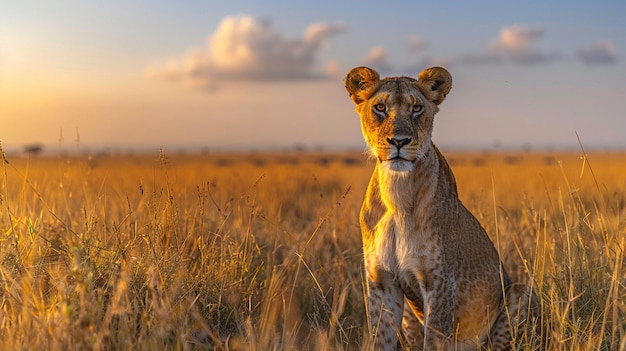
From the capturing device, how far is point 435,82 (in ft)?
16.6

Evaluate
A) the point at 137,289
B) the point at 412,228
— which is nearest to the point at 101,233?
the point at 137,289

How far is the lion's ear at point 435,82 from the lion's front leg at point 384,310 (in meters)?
1.22

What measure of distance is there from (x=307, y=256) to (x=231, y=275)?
5.47ft

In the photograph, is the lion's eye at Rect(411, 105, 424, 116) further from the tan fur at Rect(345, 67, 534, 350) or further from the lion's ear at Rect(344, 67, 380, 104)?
the lion's ear at Rect(344, 67, 380, 104)

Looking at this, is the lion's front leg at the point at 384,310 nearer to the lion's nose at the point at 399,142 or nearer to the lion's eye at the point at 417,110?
the lion's nose at the point at 399,142

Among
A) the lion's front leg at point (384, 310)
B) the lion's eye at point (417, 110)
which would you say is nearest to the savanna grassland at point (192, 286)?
the lion's front leg at point (384, 310)

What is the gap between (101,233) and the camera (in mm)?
5820

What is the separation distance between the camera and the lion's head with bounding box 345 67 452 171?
4559 millimetres

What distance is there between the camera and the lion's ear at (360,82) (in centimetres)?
500

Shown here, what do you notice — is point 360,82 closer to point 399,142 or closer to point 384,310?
point 399,142

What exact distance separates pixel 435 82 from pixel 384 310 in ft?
5.12

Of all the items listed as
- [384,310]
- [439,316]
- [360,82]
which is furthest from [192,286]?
[360,82]

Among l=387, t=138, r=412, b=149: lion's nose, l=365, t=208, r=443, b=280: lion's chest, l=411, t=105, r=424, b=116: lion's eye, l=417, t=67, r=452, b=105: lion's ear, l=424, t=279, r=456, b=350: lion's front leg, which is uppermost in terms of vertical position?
l=417, t=67, r=452, b=105: lion's ear

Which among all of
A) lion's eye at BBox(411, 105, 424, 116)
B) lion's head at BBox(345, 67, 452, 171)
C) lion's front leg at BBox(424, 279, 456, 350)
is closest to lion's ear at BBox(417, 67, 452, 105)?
lion's head at BBox(345, 67, 452, 171)
